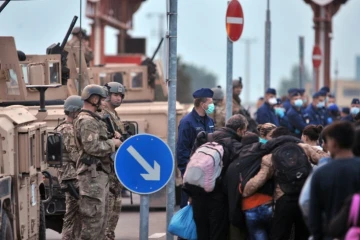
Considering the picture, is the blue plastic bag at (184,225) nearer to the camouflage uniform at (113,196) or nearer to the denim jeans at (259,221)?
the denim jeans at (259,221)

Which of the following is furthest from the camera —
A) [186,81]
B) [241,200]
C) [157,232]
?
[186,81]

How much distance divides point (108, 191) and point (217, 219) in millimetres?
1502

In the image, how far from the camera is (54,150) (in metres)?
13.5

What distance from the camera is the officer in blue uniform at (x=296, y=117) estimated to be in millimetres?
26078

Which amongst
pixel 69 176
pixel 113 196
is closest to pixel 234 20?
pixel 113 196

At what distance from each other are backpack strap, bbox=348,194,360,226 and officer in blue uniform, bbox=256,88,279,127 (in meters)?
16.8

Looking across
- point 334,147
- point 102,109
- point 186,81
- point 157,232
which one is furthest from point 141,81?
point 186,81

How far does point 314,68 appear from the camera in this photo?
36.8m

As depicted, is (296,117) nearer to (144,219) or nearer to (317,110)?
(317,110)

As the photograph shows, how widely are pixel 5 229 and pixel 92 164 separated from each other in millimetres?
1610

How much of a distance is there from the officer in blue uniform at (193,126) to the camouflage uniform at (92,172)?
1.77 meters

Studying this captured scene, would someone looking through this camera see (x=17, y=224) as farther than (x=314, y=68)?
No

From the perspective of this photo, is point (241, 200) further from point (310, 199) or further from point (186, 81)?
point (186, 81)

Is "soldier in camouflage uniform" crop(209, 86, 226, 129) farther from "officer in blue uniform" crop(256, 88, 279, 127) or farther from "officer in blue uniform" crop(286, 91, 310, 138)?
"officer in blue uniform" crop(286, 91, 310, 138)
